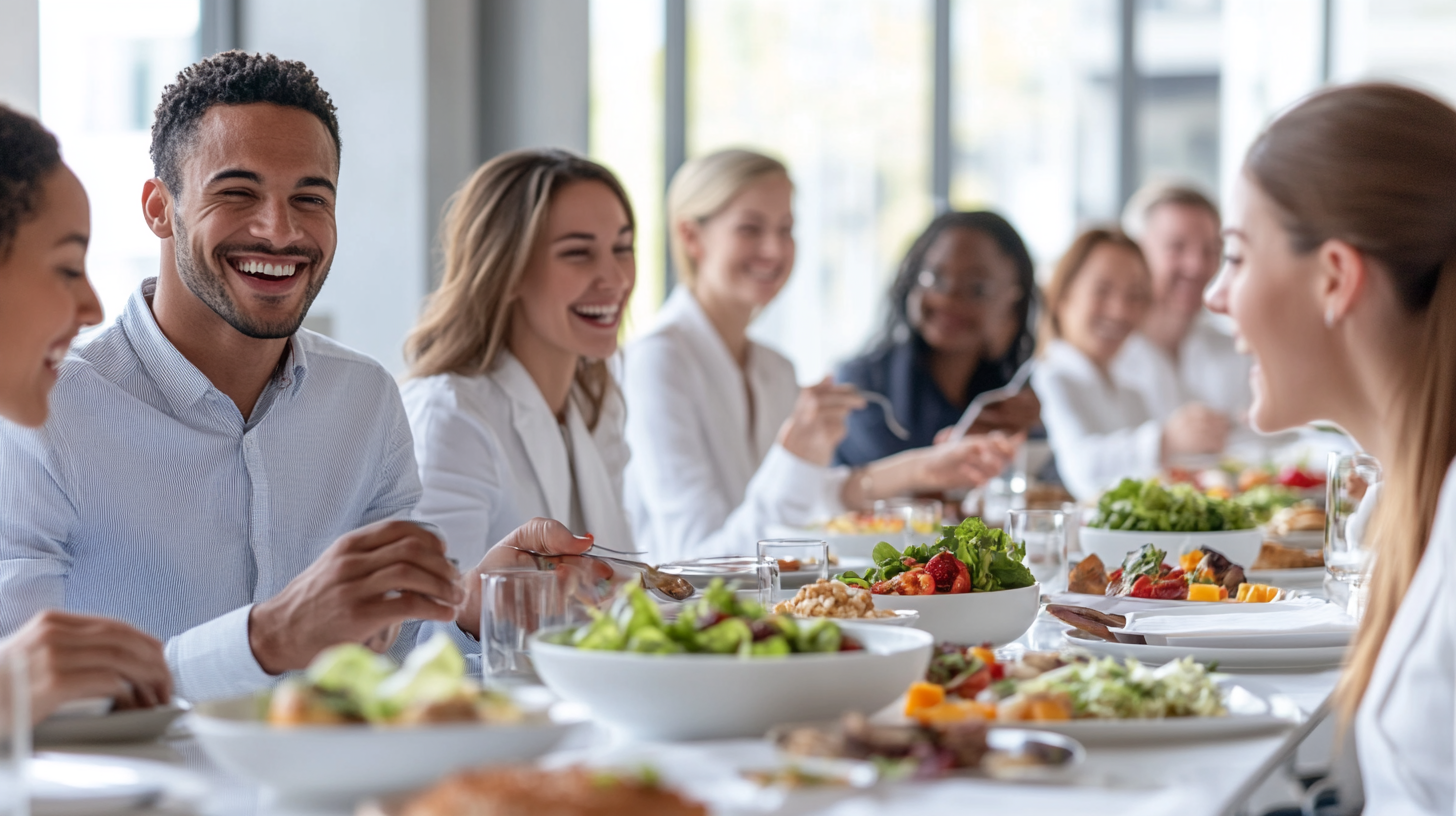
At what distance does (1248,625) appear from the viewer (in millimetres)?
1858

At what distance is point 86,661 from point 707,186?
9.56 feet

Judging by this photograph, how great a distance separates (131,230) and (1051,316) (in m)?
3.30

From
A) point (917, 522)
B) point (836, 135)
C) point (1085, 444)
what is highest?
point (836, 135)

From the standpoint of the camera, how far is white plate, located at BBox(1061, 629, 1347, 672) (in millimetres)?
1735

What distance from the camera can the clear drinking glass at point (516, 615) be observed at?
1538 millimetres

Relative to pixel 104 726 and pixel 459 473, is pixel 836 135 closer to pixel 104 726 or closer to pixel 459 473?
pixel 459 473

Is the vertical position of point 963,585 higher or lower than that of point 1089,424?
higher

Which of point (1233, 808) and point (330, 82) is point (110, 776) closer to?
Answer: point (1233, 808)

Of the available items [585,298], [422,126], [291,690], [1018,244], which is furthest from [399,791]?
[1018,244]

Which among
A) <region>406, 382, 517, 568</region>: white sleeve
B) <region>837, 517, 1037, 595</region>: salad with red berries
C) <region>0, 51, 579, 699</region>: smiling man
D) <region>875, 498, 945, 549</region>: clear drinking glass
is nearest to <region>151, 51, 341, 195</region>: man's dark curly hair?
<region>0, 51, 579, 699</region>: smiling man

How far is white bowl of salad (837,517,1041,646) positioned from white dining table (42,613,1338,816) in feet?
1.36

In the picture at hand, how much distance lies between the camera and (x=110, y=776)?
1.20 metres

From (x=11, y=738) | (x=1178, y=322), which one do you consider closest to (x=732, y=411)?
(x=11, y=738)

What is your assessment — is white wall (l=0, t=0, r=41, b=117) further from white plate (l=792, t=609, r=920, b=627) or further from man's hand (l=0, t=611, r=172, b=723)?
white plate (l=792, t=609, r=920, b=627)
